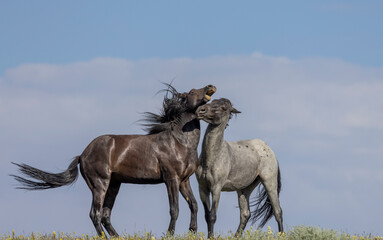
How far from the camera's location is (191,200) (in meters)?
14.9

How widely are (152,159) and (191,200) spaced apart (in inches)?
43.1

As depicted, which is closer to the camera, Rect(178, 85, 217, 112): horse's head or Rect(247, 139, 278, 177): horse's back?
Rect(178, 85, 217, 112): horse's head

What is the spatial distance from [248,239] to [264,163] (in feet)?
13.4

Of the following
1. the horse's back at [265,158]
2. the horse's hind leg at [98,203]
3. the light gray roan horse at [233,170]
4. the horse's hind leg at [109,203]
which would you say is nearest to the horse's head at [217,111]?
the light gray roan horse at [233,170]

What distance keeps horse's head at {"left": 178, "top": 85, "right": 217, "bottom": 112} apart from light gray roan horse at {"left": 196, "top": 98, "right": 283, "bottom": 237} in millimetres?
150

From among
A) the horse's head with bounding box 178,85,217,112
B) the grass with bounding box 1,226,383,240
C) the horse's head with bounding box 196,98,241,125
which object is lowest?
the grass with bounding box 1,226,383,240

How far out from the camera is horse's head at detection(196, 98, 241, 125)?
1521 cm

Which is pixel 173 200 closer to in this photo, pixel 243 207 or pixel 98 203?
pixel 98 203

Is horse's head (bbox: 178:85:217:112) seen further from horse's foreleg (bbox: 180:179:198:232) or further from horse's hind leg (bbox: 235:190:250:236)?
horse's hind leg (bbox: 235:190:250:236)

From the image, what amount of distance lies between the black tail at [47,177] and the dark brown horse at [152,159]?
22.2 inches

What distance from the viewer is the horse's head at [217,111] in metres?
15.2

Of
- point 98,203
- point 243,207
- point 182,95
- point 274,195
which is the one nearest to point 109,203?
point 98,203

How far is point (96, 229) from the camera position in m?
14.8

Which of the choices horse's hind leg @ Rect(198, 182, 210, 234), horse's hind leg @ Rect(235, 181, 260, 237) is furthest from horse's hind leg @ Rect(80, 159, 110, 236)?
horse's hind leg @ Rect(235, 181, 260, 237)
